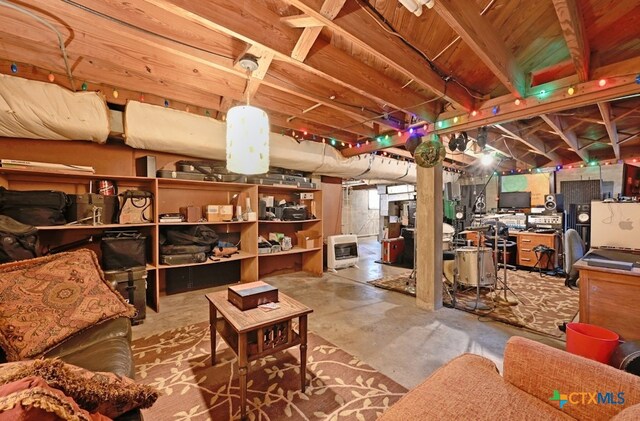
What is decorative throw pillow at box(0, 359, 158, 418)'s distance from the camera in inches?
27.5

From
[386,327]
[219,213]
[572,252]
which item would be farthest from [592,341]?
[219,213]

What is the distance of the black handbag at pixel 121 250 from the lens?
110 inches

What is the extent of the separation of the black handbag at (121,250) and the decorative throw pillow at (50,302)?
0.91m

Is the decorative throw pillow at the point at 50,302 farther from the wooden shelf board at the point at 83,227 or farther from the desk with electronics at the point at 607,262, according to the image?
the desk with electronics at the point at 607,262

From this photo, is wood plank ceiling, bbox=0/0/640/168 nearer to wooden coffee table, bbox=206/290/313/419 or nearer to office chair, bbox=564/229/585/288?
office chair, bbox=564/229/585/288

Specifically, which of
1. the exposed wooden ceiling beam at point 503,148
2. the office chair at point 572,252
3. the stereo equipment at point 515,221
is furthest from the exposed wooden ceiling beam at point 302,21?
the stereo equipment at point 515,221

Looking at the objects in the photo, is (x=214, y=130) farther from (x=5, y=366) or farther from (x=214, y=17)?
(x=5, y=366)

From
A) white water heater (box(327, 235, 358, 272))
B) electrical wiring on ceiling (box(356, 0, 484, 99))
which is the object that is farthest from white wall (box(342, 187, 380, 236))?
electrical wiring on ceiling (box(356, 0, 484, 99))

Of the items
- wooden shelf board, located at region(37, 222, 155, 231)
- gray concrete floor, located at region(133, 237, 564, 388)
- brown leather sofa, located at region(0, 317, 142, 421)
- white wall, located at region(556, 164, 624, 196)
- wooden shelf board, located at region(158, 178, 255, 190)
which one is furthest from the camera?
white wall, located at region(556, 164, 624, 196)

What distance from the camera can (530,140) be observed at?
4.22 m

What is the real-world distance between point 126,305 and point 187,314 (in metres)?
1.31

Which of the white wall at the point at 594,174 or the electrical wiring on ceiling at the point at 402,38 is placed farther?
the white wall at the point at 594,174

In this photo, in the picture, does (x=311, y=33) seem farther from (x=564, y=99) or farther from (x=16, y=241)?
(x=16, y=241)

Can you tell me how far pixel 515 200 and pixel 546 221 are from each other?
3.77 ft
